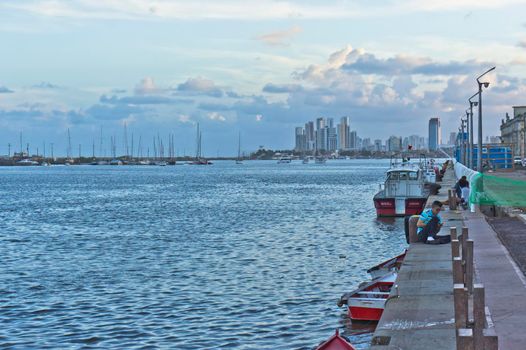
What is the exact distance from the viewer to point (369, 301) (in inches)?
765

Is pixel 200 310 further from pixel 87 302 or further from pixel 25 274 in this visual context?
pixel 25 274

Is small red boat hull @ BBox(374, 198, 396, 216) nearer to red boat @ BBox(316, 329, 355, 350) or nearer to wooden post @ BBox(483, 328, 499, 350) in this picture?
red boat @ BBox(316, 329, 355, 350)

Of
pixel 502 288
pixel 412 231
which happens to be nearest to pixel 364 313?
pixel 502 288

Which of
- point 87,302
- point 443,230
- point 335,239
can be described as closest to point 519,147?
point 335,239

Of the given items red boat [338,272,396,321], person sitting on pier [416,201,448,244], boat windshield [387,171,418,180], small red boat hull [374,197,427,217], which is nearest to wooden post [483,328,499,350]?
red boat [338,272,396,321]

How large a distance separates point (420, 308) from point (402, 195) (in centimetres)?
3873

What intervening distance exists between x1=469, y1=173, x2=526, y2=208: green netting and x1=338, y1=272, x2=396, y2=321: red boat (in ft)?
49.0

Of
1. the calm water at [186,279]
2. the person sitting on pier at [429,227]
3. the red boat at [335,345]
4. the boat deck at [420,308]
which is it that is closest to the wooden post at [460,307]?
the red boat at [335,345]

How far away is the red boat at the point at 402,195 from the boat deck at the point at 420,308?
29648mm

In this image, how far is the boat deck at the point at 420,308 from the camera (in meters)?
13.6

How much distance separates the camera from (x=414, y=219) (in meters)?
26.6

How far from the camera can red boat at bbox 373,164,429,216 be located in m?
53.1

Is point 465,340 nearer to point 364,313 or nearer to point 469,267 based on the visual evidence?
point 469,267

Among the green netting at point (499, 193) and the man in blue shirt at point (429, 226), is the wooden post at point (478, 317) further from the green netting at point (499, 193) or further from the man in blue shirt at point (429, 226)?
the green netting at point (499, 193)
